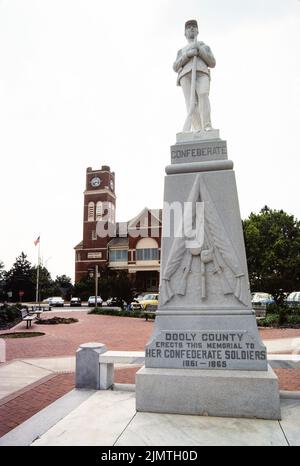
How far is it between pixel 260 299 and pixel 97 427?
27.1 meters

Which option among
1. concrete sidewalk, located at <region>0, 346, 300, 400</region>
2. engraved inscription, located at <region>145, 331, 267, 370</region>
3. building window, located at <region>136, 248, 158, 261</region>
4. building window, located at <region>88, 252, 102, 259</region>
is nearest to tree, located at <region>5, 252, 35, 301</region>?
building window, located at <region>88, 252, 102, 259</region>

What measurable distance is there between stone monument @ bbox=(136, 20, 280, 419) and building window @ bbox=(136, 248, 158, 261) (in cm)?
4124

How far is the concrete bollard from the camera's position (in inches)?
215

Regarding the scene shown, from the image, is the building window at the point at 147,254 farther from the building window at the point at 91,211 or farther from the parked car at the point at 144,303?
the parked car at the point at 144,303

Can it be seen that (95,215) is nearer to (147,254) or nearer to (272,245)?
(147,254)

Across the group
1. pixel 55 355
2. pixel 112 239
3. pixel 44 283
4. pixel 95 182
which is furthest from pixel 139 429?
pixel 44 283

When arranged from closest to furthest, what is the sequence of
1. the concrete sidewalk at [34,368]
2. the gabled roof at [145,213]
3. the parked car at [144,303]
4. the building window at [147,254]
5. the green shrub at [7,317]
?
the concrete sidewalk at [34,368]
the green shrub at [7,317]
the parked car at [144,303]
the gabled roof at [145,213]
the building window at [147,254]

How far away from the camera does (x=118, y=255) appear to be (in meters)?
50.2

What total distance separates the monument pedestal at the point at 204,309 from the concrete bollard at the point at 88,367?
44.3 inches

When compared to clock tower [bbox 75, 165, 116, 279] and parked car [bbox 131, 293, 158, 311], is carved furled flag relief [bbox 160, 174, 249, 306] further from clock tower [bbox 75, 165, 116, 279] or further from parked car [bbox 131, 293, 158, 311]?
clock tower [bbox 75, 165, 116, 279]

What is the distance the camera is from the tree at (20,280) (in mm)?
52819

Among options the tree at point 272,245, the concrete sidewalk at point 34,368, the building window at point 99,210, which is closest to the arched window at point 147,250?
the building window at point 99,210

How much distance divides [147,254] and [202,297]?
42.4 meters
